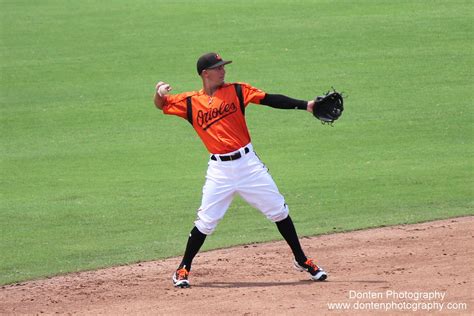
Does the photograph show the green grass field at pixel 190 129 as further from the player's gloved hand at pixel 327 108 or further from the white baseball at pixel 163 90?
the player's gloved hand at pixel 327 108

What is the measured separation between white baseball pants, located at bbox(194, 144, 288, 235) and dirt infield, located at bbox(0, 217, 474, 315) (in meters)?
0.64

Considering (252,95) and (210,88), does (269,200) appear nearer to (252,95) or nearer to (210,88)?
(252,95)

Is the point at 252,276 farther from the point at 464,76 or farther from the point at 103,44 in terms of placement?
the point at 103,44

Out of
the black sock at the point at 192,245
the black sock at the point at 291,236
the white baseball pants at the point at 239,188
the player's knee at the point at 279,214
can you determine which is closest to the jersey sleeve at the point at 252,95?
the white baseball pants at the point at 239,188

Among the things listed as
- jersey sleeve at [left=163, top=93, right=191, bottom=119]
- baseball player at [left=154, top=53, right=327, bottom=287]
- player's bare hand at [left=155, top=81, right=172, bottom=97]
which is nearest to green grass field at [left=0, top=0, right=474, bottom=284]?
baseball player at [left=154, top=53, right=327, bottom=287]

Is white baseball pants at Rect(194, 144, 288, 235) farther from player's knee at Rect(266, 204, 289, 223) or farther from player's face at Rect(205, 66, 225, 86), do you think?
player's face at Rect(205, 66, 225, 86)

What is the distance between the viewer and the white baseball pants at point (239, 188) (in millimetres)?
8469

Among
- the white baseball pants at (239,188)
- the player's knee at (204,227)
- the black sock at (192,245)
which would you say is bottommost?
the black sock at (192,245)

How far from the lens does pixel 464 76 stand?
57.5 ft

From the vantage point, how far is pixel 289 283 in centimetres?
867

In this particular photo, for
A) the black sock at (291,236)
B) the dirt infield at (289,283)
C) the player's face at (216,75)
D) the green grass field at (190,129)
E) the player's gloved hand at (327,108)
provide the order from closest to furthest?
the dirt infield at (289,283)
the player's gloved hand at (327,108)
the player's face at (216,75)
the black sock at (291,236)
the green grass field at (190,129)

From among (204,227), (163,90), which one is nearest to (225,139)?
(163,90)

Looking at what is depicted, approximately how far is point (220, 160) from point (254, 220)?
9.89 ft

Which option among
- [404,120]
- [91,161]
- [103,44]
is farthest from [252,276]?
[103,44]
